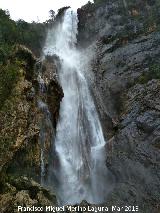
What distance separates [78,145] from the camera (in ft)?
86.1

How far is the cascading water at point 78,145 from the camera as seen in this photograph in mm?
22812

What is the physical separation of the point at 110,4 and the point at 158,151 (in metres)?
27.9

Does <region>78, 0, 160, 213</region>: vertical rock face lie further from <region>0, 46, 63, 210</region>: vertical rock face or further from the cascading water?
<region>0, 46, 63, 210</region>: vertical rock face

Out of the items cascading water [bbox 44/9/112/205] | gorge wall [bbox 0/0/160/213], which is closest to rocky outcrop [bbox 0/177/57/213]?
gorge wall [bbox 0/0/160/213]

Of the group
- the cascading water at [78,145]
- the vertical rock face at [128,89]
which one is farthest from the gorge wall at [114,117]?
the cascading water at [78,145]

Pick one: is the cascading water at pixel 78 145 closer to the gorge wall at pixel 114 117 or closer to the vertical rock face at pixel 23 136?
the gorge wall at pixel 114 117

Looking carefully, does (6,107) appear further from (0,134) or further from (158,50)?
(158,50)

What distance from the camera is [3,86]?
21.9 metres

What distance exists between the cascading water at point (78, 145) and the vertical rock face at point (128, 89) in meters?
0.91

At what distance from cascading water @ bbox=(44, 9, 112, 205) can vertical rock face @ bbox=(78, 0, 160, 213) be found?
91cm

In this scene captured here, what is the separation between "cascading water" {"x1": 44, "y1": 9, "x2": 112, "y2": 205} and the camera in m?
22.8

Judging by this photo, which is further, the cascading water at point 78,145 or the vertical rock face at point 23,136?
the cascading water at point 78,145

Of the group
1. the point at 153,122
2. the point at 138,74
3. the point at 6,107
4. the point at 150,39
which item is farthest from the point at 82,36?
the point at 6,107

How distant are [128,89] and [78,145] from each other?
6.97 metres
